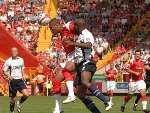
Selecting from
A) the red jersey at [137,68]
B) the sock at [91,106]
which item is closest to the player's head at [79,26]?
the sock at [91,106]

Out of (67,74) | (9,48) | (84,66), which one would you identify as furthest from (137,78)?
(9,48)

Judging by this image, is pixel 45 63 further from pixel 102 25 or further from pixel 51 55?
pixel 102 25

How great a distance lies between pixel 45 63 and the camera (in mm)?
37562

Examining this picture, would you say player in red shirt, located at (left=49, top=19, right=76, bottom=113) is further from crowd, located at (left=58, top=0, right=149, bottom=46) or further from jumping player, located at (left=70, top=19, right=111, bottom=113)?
crowd, located at (left=58, top=0, right=149, bottom=46)

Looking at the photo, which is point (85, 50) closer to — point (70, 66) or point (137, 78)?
point (70, 66)

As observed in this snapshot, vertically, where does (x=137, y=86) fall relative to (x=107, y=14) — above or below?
below

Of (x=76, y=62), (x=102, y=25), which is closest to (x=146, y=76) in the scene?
(x=76, y=62)

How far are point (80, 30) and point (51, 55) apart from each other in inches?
946

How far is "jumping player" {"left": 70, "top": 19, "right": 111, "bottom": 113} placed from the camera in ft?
45.0

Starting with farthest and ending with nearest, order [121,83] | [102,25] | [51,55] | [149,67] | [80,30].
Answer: [102,25]
[51,55]
[121,83]
[149,67]
[80,30]

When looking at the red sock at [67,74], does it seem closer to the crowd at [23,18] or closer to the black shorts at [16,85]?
the black shorts at [16,85]

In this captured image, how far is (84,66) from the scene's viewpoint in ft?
45.6

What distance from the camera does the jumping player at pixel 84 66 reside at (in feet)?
45.0

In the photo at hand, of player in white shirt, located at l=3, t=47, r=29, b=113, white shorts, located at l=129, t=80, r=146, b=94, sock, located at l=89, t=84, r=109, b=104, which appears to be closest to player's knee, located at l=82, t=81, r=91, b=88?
sock, located at l=89, t=84, r=109, b=104
